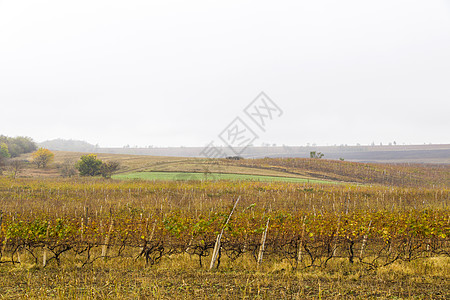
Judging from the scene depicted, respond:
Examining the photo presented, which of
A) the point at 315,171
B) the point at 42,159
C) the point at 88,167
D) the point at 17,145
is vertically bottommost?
the point at 315,171

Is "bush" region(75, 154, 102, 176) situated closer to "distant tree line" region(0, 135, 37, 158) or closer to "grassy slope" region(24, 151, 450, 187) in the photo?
"grassy slope" region(24, 151, 450, 187)

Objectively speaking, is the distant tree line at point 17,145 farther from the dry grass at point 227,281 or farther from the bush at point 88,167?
the dry grass at point 227,281

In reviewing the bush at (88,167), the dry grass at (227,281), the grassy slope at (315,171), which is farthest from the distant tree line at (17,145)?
the dry grass at (227,281)

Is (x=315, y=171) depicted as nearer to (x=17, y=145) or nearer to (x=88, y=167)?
(x=88, y=167)

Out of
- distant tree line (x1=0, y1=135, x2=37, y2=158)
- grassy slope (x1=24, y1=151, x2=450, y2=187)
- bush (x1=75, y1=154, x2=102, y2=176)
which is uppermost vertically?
distant tree line (x1=0, y1=135, x2=37, y2=158)

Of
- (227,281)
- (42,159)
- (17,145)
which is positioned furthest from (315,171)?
(17,145)

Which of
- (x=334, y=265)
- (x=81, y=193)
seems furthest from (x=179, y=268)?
(x=81, y=193)

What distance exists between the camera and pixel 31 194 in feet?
98.5

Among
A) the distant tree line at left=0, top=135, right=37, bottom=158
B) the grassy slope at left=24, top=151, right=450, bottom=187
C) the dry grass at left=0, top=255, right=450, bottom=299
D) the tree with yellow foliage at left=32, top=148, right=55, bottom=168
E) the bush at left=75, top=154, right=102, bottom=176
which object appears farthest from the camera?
the distant tree line at left=0, top=135, right=37, bottom=158

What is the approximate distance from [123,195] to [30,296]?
953 inches

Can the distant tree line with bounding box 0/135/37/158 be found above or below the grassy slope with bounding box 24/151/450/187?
above

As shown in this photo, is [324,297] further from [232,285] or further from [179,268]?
[179,268]

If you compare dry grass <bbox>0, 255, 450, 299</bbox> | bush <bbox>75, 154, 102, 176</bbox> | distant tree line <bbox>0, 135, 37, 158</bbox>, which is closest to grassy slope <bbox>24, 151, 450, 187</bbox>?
bush <bbox>75, 154, 102, 176</bbox>

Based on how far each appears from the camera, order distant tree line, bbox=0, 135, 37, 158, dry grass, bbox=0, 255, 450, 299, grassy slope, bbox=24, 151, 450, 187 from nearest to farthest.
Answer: dry grass, bbox=0, 255, 450, 299
grassy slope, bbox=24, 151, 450, 187
distant tree line, bbox=0, 135, 37, 158
